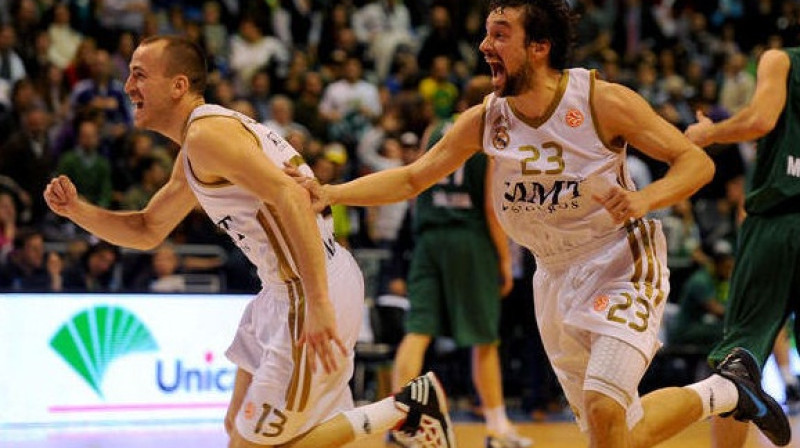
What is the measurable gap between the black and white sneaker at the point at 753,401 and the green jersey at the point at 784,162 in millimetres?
731

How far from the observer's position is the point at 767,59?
559 centimetres

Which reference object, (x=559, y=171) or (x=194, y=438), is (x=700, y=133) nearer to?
(x=559, y=171)

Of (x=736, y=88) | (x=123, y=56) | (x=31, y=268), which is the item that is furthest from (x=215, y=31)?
(x=736, y=88)

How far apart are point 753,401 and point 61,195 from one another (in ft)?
9.10

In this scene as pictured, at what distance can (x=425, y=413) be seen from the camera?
5.12m

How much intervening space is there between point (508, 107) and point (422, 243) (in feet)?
11.4

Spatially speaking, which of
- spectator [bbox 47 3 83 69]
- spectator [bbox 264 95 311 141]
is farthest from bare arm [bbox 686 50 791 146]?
spectator [bbox 47 3 83 69]

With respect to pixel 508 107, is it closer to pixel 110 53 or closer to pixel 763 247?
pixel 763 247

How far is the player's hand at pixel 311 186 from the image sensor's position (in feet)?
14.3

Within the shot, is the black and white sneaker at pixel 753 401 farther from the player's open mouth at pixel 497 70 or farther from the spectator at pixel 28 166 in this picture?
the spectator at pixel 28 166

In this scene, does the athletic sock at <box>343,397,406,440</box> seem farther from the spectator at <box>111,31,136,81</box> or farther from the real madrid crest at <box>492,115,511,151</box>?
the spectator at <box>111,31,136,81</box>

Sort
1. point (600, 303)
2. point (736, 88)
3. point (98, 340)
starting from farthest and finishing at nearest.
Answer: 1. point (736, 88)
2. point (98, 340)
3. point (600, 303)

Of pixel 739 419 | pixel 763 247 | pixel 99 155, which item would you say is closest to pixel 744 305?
pixel 763 247

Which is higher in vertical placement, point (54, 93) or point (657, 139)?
point (657, 139)
